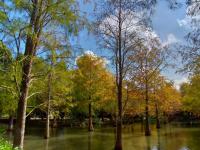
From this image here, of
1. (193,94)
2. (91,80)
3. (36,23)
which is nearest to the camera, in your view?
(36,23)

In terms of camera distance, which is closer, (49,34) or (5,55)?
(5,55)

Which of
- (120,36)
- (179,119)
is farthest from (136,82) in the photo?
(179,119)

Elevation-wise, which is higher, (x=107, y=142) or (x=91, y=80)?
(x=91, y=80)

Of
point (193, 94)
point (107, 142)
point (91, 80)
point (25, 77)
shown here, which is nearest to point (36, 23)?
point (25, 77)

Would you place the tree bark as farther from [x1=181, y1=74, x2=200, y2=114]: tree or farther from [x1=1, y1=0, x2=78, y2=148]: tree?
[x1=181, y1=74, x2=200, y2=114]: tree

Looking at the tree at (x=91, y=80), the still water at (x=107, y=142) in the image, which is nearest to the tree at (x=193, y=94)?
the still water at (x=107, y=142)

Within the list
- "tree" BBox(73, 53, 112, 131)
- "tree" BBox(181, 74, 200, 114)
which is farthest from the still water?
"tree" BBox(73, 53, 112, 131)

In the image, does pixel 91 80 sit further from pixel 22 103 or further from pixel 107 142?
pixel 22 103

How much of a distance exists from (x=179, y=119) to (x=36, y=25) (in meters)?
88.6

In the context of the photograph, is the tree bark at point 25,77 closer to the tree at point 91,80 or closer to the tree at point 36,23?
the tree at point 36,23

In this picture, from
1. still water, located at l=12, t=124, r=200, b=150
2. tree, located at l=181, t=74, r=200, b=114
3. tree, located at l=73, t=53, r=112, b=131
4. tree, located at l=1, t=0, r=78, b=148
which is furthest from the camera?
tree, located at l=73, t=53, r=112, b=131

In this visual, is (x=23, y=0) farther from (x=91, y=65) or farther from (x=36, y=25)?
(x=91, y=65)

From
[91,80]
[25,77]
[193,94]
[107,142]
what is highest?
[91,80]

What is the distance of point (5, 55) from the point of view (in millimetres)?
13883
